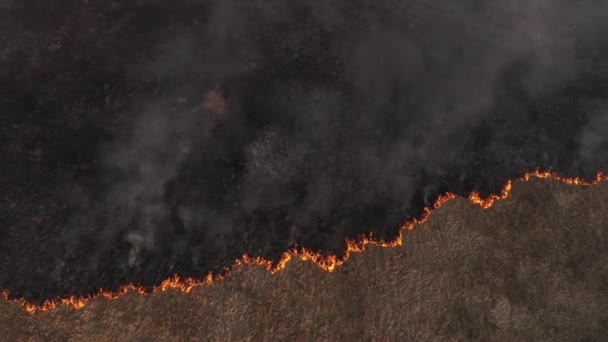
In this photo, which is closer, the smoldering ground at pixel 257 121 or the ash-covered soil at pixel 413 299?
the ash-covered soil at pixel 413 299

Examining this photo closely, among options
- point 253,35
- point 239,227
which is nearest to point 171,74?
point 253,35

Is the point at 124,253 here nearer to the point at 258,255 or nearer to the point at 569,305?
the point at 258,255

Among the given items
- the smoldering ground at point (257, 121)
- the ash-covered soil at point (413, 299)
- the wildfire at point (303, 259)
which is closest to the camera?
the ash-covered soil at point (413, 299)

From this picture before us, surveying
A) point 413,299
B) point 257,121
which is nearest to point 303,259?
point 413,299

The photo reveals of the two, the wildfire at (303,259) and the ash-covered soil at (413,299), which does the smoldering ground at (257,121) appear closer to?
the wildfire at (303,259)

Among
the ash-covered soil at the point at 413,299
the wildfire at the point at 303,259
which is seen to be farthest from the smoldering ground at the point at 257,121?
the ash-covered soil at the point at 413,299

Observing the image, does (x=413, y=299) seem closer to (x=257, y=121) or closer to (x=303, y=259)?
(x=303, y=259)

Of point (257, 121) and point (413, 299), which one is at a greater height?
point (257, 121)
